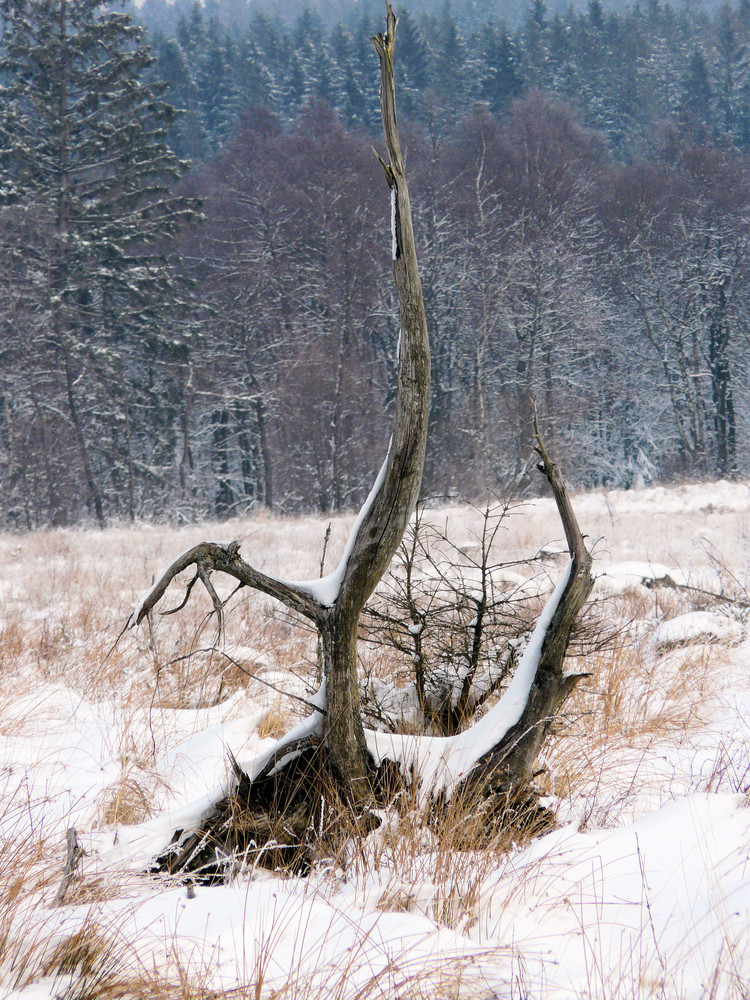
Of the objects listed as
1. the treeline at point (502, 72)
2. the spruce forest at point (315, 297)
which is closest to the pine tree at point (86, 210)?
the spruce forest at point (315, 297)

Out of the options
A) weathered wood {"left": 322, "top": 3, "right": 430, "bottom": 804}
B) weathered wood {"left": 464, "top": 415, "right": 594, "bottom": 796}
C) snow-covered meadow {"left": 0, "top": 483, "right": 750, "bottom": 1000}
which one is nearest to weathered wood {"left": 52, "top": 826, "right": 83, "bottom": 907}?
snow-covered meadow {"left": 0, "top": 483, "right": 750, "bottom": 1000}

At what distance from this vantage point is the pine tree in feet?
65.9

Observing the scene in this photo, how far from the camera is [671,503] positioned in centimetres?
1493

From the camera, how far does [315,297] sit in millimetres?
24609

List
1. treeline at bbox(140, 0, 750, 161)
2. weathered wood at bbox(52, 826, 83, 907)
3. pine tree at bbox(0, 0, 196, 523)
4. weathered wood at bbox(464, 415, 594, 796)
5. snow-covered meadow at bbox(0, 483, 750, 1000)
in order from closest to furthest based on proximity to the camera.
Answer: snow-covered meadow at bbox(0, 483, 750, 1000)
weathered wood at bbox(52, 826, 83, 907)
weathered wood at bbox(464, 415, 594, 796)
pine tree at bbox(0, 0, 196, 523)
treeline at bbox(140, 0, 750, 161)

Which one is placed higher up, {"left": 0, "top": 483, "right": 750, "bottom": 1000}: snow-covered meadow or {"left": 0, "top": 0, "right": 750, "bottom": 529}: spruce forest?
{"left": 0, "top": 0, "right": 750, "bottom": 529}: spruce forest

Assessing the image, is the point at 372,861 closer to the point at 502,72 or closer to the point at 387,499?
the point at 387,499

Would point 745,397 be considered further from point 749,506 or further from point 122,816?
point 122,816

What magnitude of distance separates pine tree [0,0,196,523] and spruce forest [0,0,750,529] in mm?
95

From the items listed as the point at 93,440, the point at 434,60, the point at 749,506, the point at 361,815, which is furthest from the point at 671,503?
the point at 434,60

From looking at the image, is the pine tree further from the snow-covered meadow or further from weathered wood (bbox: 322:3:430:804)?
weathered wood (bbox: 322:3:430:804)

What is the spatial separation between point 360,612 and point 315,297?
23.7 metres


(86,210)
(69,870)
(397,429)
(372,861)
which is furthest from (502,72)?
(69,870)

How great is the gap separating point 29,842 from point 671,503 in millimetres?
14815
